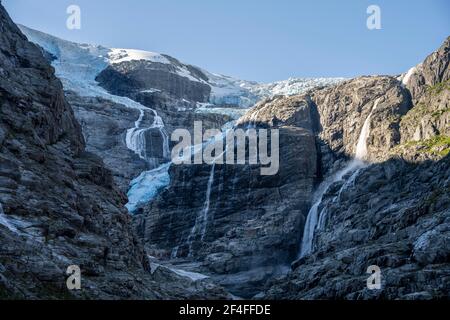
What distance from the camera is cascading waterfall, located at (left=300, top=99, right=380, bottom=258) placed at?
4200 inches

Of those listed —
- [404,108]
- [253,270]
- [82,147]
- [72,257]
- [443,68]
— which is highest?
[443,68]

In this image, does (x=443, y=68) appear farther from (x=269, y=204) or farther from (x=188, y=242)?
(x=188, y=242)

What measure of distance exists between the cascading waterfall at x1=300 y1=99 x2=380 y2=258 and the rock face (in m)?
27.8

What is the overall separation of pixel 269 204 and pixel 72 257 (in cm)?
6408

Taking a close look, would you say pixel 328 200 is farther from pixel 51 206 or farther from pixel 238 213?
pixel 51 206

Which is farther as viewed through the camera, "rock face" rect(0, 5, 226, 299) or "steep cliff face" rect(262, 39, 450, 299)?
"steep cliff face" rect(262, 39, 450, 299)

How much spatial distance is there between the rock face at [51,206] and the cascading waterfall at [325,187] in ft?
91.3

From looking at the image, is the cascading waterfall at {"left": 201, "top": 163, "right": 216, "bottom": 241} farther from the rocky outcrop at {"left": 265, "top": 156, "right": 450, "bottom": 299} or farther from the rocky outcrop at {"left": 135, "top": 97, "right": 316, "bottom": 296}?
the rocky outcrop at {"left": 265, "top": 156, "right": 450, "bottom": 299}

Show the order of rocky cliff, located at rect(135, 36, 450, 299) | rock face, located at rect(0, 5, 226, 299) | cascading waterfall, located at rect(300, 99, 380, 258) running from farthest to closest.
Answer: cascading waterfall, located at rect(300, 99, 380, 258), rocky cliff, located at rect(135, 36, 450, 299), rock face, located at rect(0, 5, 226, 299)

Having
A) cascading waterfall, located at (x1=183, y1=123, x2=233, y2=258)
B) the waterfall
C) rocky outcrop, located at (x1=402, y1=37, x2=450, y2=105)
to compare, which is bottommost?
cascading waterfall, located at (x1=183, y1=123, x2=233, y2=258)

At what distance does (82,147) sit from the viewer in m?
85.9

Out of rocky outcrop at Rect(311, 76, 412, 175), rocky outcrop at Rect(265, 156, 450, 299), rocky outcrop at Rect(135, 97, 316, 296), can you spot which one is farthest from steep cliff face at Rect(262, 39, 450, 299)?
rocky outcrop at Rect(135, 97, 316, 296)

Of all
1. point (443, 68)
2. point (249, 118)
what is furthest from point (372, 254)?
point (249, 118)
